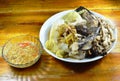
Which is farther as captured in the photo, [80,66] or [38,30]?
[38,30]

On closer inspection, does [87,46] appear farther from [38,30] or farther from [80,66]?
[38,30]

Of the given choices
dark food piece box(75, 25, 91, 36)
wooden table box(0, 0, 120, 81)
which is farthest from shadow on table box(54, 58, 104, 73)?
dark food piece box(75, 25, 91, 36)

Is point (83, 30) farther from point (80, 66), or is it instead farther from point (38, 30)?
point (38, 30)

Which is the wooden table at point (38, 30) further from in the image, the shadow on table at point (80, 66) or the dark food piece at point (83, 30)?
the dark food piece at point (83, 30)

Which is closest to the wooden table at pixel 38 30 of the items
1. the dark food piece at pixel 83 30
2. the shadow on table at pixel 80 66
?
the shadow on table at pixel 80 66

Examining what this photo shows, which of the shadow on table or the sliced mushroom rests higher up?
the sliced mushroom

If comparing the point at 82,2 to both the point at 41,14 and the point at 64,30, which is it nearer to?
the point at 41,14

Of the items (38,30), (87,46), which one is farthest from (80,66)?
(38,30)

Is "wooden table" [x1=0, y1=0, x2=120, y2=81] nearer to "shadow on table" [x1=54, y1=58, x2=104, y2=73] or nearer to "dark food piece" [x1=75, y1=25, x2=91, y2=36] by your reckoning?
"shadow on table" [x1=54, y1=58, x2=104, y2=73]

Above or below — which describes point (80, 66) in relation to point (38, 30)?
below

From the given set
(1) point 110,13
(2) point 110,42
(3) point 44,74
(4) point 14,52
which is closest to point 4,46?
(4) point 14,52
